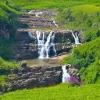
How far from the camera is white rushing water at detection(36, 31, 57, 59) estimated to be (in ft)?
304

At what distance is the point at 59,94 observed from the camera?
6494 cm

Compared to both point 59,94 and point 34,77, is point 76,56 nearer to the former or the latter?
point 34,77

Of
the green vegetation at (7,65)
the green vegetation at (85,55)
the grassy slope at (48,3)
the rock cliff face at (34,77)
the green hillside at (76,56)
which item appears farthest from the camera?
the grassy slope at (48,3)

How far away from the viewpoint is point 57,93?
2591 inches

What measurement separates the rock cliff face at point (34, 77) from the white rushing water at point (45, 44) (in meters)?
13.9

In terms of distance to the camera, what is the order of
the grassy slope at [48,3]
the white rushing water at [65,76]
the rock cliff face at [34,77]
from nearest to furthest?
the rock cliff face at [34,77] → the white rushing water at [65,76] → the grassy slope at [48,3]

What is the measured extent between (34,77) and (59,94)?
10486 millimetres

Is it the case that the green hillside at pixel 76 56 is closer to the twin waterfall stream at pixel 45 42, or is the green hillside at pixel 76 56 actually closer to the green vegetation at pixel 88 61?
the green vegetation at pixel 88 61

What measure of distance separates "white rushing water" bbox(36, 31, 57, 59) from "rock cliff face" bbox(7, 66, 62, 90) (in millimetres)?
13942

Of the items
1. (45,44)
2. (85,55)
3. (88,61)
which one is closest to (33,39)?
(45,44)

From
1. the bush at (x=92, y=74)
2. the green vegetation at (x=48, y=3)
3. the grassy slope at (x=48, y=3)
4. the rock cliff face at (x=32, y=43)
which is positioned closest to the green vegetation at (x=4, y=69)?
the rock cliff face at (x=32, y=43)

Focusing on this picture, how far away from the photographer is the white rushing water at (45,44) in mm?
92750

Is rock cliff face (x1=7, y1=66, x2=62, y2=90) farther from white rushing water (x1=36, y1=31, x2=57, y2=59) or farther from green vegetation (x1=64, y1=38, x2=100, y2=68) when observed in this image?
white rushing water (x1=36, y1=31, x2=57, y2=59)

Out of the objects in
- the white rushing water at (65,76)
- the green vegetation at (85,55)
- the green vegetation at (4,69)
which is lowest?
the white rushing water at (65,76)
